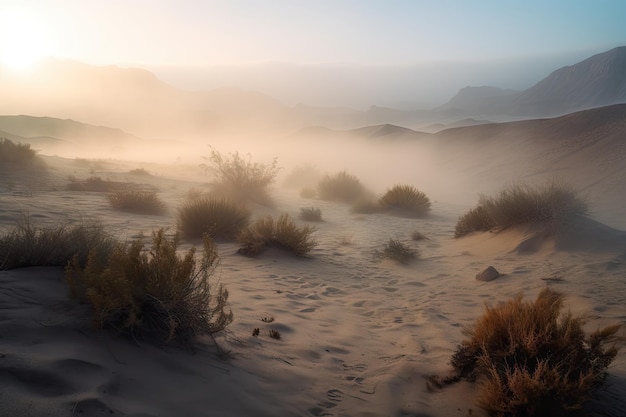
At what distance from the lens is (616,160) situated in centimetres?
2481

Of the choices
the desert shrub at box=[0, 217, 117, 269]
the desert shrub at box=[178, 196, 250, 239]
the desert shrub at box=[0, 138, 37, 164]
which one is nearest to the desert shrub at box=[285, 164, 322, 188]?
the desert shrub at box=[0, 138, 37, 164]

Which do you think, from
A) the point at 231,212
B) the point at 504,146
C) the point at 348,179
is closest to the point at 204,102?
the point at 504,146

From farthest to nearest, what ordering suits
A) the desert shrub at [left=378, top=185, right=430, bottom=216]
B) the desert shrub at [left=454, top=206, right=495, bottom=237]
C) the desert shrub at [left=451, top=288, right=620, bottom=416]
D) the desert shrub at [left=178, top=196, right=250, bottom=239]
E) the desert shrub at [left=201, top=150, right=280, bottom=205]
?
the desert shrub at [left=378, top=185, right=430, bottom=216] → the desert shrub at [left=201, top=150, right=280, bottom=205] → the desert shrub at [left=454, top=206, right=495, bottom=237] → the desert shrub at [left=178, top=196, right=250, bottom=239] → the desert shrub at [left=451, top=288, right=620, bottom=416]

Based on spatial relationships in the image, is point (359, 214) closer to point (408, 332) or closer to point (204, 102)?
point (408, 332)

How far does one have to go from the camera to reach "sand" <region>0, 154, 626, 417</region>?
8.77ft

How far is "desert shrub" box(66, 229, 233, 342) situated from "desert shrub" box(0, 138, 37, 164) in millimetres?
16768

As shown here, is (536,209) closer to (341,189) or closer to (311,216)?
(311,216)

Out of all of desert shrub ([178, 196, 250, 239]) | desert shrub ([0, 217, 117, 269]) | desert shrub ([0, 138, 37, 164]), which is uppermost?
desert shrub ([0, 138, 37, 164])

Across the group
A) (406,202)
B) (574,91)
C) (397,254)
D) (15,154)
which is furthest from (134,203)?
(574,91)

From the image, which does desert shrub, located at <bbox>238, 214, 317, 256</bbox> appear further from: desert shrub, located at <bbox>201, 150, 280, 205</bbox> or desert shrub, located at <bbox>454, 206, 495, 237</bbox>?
desert shrub, located at <bbox>201, 150, 280, 205</bbox>

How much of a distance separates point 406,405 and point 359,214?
500 inches

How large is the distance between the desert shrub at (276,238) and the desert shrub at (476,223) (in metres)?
4.45

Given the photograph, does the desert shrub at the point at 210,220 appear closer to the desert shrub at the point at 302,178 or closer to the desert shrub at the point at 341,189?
the desert shrub at the point at 341,189

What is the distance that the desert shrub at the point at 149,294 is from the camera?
3143 millimetres
